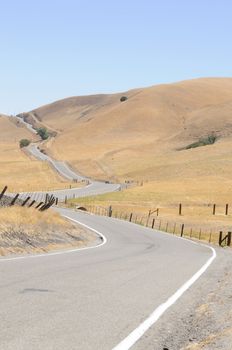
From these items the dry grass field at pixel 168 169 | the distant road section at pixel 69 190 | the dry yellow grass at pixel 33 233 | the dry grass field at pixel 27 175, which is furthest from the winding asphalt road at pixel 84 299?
the dry grass field at pixel 27 175

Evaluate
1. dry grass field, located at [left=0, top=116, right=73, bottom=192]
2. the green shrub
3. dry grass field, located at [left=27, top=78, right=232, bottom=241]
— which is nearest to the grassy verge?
dry grass field, located at [left=27, top=78, right=232, bottom=241]

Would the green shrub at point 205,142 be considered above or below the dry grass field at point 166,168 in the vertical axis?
above

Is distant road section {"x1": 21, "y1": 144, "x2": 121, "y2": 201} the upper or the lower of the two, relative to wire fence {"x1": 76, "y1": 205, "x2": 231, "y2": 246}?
upper

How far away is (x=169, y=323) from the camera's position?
9961 mm

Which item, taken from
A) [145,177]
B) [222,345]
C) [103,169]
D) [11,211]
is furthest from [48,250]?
[103,169]

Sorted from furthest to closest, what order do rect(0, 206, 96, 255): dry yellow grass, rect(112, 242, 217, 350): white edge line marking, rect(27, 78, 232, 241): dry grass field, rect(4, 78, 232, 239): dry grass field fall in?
rect(4, 78, 232, 239): dry grass field → rect(27, 78, 232, 241): dry grass field → rect(0, 206, 96, 255): dry yellow grass → rect(112, 242, 217, 350): white edge line marking

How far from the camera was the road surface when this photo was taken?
320 inches

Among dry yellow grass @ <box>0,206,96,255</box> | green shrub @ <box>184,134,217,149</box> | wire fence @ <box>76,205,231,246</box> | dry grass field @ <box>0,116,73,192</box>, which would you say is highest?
green shrub @ <box>184,134,217,149</box>

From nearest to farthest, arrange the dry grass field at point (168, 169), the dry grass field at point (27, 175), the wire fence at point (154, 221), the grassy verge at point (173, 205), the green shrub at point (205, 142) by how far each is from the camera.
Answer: the wire fence at point (154, 221), the grassy verge at point (173, 205), the dry grass field at point (168, 169), the dry grass field at point (27, 175), the green shrub at point (205, 142)

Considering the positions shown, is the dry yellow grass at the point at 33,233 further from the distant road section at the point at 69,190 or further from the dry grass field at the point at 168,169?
the distant road section at the point at 69,190

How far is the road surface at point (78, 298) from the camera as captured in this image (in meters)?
8.14

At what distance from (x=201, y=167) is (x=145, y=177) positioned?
1200 centimetres

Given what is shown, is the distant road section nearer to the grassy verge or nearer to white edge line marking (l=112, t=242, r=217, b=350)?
the grassy verge

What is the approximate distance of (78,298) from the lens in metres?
11.4
